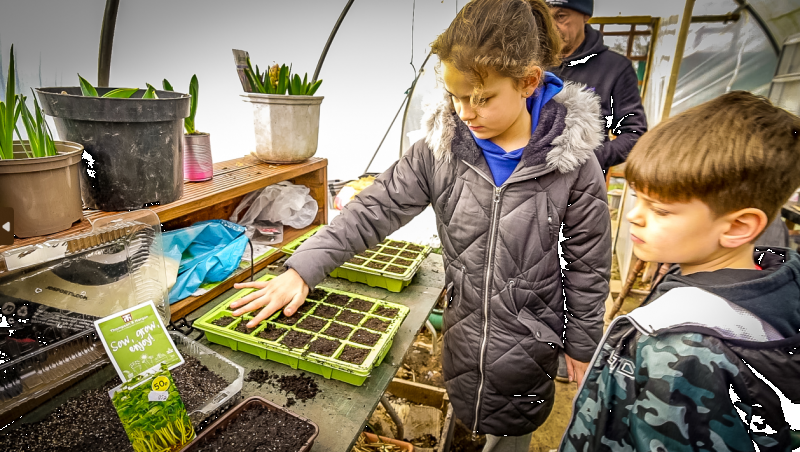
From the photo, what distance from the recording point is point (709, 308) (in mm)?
790

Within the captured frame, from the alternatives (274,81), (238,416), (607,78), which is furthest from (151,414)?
(607,78)

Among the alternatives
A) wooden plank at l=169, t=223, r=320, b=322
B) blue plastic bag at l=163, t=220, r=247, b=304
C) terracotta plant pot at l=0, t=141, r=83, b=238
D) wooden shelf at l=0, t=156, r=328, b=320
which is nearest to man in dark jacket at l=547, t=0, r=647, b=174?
wooden shelf at l=0, t=156, r=328, b=320

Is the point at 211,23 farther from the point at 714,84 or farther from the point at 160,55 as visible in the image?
the point at 714,84

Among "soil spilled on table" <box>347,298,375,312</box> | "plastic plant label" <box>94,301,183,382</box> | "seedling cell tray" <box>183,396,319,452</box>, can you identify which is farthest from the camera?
"soil spilled on table" <box>347,298,375,312</box>

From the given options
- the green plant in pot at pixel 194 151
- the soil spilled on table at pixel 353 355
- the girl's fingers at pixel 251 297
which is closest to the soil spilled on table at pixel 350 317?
the soil spilled on table at pixel 353 355

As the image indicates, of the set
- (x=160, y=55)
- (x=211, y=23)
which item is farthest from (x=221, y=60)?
(x=160, y=55)

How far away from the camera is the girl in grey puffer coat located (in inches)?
49.2

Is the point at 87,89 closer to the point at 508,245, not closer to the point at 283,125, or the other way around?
the point at 283,125

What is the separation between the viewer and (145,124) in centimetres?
125

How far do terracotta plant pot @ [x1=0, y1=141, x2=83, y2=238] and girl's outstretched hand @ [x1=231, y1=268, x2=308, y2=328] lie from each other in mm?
503

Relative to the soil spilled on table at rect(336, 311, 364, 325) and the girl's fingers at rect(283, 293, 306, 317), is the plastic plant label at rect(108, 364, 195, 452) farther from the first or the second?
the soil spilled on table at rect(336, 311, 364, 325)

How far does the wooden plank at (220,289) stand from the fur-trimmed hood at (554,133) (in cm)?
102

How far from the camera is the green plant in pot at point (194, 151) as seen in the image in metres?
1.65

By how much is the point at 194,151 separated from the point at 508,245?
128 centimetres
